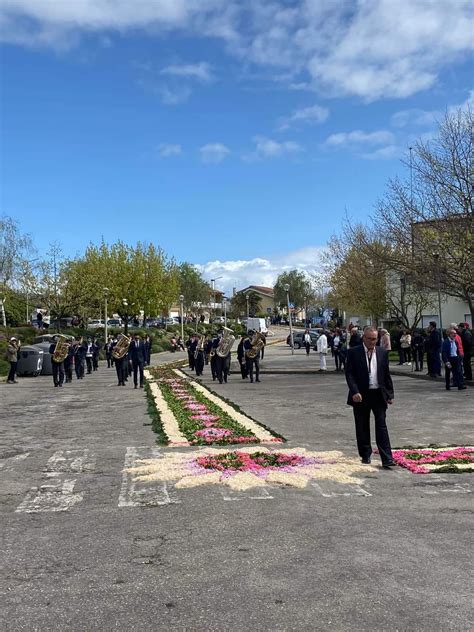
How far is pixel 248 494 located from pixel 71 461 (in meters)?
3.16

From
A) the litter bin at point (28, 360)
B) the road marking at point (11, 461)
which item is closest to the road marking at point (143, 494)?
the road marking at point (11, 461)

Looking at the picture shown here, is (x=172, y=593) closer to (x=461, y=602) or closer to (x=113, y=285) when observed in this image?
(x=461, y=602)

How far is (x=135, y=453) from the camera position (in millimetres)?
9531

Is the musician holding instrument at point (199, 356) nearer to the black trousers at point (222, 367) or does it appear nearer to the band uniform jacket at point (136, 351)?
the black trousers at point (222, 367)

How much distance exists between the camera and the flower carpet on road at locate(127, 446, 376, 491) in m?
7.65

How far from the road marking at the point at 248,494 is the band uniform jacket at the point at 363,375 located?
A: 2.07 metres

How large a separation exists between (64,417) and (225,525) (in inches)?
361

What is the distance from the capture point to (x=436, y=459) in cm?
867

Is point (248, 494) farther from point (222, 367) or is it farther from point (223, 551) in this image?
point (222, 367)

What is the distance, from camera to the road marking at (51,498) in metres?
6.65

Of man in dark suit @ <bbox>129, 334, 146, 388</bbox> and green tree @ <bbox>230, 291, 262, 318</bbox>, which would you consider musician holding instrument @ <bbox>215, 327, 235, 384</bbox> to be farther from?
green tree @ <bbox>230, 291, 262, 318</bbox>

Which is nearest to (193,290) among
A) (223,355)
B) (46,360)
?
(46,360)

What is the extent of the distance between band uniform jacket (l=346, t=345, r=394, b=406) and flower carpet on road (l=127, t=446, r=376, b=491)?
0.92 metres

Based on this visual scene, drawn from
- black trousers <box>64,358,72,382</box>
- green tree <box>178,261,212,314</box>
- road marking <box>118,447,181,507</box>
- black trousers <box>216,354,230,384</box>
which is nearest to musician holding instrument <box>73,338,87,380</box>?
black trousers <box>64,358,72,382</box>
